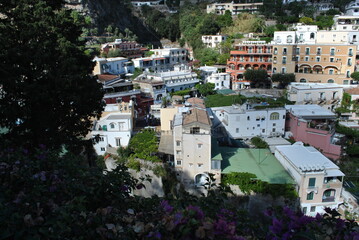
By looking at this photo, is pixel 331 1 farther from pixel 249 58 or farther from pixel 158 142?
pixel 158 142

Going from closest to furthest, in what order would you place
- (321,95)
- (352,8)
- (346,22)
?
1. (321,95)
2. (346,22)
3. (352,8)

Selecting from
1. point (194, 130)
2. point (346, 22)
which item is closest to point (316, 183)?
point (194, 130)

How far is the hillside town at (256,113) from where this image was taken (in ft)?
51.0

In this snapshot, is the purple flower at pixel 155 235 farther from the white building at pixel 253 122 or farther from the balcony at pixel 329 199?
the white building at pixel 253 122

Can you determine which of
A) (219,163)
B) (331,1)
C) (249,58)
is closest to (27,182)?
(219,163)

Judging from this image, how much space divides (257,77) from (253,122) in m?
15.8

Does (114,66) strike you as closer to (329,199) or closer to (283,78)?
(283,78)

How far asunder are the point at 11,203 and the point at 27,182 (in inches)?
23.9

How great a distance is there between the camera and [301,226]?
3.39 m

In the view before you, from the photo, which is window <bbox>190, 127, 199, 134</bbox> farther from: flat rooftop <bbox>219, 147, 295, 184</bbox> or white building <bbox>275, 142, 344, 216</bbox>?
white building <bbox>275, 142, 344, 216</bbox>

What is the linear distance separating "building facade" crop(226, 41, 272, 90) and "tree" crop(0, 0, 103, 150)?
32.7 metres

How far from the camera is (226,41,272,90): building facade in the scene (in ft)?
128

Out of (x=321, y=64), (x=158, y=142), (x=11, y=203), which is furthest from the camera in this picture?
(x=321, y=64)

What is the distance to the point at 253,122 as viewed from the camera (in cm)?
2308
